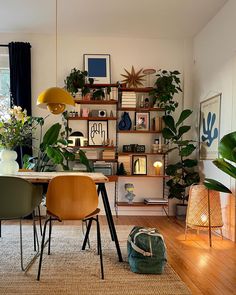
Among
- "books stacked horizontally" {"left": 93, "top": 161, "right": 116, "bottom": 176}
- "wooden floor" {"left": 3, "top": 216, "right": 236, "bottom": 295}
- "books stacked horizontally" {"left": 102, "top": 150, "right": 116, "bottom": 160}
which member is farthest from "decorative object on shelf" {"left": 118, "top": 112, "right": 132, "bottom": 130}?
"wooden floor" {"left": 3, "top": 216, "right": 236, "bottom": 295}

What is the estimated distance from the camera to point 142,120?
16.4ft

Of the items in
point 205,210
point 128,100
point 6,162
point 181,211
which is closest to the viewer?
point 6,162

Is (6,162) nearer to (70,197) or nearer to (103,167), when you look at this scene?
(70,197)

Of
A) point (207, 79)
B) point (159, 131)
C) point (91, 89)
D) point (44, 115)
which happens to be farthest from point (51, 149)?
point (207, 79)

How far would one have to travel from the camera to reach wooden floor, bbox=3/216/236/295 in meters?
2.31

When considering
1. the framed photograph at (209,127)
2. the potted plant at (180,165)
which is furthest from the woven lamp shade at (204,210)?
the potted plant at (180,165)

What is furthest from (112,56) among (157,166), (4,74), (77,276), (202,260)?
(77,276)

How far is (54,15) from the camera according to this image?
4305mm

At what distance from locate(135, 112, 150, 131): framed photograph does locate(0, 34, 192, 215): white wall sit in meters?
0.68

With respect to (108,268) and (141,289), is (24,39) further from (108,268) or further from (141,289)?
(141,289)

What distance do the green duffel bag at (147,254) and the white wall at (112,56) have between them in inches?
97.2

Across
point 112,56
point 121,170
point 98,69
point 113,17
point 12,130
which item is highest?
point 113,17

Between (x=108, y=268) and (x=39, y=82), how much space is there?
3.42 metres

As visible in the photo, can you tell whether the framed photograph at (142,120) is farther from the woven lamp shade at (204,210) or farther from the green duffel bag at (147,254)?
the green duffel bag at (147,254)
